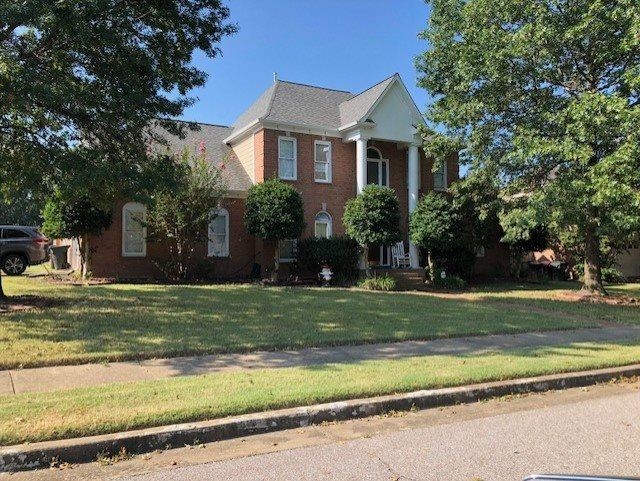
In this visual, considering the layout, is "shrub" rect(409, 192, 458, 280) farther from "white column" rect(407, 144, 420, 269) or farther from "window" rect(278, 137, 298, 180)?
"window" rect(278, 137, 298, 180)

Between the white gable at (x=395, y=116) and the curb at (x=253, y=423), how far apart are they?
16884 mm

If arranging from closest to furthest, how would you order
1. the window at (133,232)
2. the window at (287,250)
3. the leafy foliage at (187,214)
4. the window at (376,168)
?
the leafy foliage at (187,214) → the window at (133,232) → the window at (287,250) → the window at (376,168)

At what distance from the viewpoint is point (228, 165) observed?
77.5 feet

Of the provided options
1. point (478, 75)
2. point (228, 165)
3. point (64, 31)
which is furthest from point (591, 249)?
point (64, 31)

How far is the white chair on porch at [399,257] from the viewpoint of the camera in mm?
23977

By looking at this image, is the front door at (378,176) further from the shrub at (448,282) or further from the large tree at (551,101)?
the large tree at (551,101)

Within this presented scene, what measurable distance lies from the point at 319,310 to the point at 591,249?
445 inches

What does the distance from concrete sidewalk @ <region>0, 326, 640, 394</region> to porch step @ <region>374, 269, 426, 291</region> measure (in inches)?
412

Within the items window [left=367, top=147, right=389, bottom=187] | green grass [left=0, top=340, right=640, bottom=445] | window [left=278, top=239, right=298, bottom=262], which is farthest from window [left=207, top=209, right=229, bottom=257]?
green grass [left=0, top=340, right=640, bottom=445]

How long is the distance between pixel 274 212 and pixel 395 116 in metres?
7.88

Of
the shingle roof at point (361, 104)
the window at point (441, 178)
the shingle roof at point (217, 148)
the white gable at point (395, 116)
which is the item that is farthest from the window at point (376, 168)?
the shingle roof at point (217, 148)

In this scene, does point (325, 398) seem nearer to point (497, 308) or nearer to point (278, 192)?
point (497, 308)

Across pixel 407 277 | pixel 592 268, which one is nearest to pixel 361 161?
pixel 407 277

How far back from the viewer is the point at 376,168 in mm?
24875
